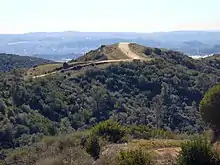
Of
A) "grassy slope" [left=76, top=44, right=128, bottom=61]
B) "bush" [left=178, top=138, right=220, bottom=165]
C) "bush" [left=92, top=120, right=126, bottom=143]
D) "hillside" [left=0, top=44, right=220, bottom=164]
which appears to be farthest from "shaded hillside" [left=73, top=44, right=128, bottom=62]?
"bush" [left=178, top=138, right=220, bottom=165]

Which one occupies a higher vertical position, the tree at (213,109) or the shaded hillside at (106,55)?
the tree at (213,109)

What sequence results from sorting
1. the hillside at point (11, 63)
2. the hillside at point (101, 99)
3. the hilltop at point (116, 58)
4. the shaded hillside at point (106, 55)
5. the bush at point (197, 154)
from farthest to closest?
the hillside at point (11, 63)
the shaded hillside at point (106, 55)
the hilltop at point (116, 58)
the hillside at point (101, 99)
the bush at point (197, 154)

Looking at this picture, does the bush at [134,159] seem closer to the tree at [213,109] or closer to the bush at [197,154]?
the bush at [197,154]

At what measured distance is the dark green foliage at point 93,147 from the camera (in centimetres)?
1862

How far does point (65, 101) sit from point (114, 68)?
51.5ft

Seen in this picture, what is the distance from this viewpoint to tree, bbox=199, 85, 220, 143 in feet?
72.9

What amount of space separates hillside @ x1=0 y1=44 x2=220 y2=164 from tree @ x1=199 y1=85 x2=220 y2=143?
21163 mm

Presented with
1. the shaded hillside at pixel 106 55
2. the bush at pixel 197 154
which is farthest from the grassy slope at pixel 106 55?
the bush at pixel 197 154

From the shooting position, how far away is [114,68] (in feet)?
233

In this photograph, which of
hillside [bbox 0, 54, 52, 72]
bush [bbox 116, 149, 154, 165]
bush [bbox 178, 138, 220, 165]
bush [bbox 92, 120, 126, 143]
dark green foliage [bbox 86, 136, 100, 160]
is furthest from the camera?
hillside [bbox 0, 54, 52, 72]

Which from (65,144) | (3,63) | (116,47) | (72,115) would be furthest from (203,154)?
(3,63)

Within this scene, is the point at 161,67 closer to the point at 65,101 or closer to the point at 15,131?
the point at 65,101

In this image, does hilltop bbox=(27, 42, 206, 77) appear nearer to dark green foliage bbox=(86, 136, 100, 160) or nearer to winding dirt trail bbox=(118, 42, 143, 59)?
winding dirt trail bbox=(118, 42, 143, 59)

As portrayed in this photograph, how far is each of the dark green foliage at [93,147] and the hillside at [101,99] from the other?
78.8ft
